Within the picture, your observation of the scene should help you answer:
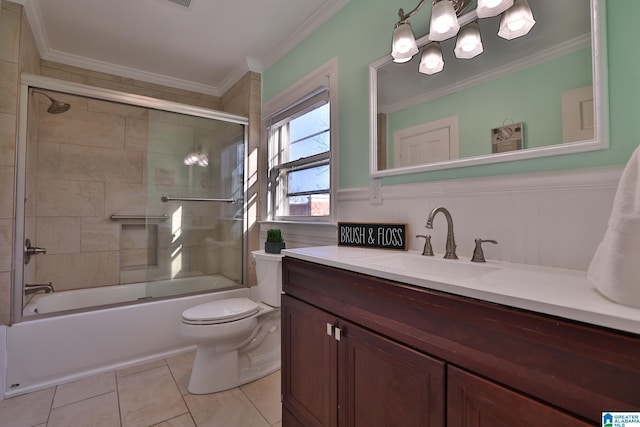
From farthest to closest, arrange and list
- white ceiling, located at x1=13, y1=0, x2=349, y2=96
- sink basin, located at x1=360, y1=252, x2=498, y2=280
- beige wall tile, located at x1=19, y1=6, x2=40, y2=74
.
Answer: white ceiling, located at x1=13, y1=0, x2=349, y2=96 → beige wall tile, located at x1=19, y1=6, x2=40, y2=74 → sink basin, located at x1=360, y1=252, x2=498, y2=280

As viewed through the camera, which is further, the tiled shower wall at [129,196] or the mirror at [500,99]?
the tiled shower wall at [129,196]

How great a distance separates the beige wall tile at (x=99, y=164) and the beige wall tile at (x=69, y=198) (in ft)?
0.23

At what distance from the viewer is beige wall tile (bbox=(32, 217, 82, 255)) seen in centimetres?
237

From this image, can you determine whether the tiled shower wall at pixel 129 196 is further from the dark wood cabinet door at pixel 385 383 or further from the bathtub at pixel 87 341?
the dark wood cabinet door at pixel 385 383

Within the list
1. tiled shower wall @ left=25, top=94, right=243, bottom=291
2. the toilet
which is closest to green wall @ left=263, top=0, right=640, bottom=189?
the toilet

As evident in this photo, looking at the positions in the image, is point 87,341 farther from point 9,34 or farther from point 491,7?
point 491,7

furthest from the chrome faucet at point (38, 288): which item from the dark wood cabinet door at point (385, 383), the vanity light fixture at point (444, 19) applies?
the vanity light fixture at point (444, 19)

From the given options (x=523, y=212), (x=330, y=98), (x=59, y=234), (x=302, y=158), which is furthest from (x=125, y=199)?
(x=523, y=212)

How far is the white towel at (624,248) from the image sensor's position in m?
0.56

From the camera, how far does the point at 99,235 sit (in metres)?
2.61

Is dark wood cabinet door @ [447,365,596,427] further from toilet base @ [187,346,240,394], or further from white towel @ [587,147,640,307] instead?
toilet base @ [187,346,240,394]

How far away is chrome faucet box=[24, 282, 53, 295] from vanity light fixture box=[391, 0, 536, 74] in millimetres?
2594

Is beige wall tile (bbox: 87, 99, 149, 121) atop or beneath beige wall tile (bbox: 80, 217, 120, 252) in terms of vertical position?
atop

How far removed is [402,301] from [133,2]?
2.40m
